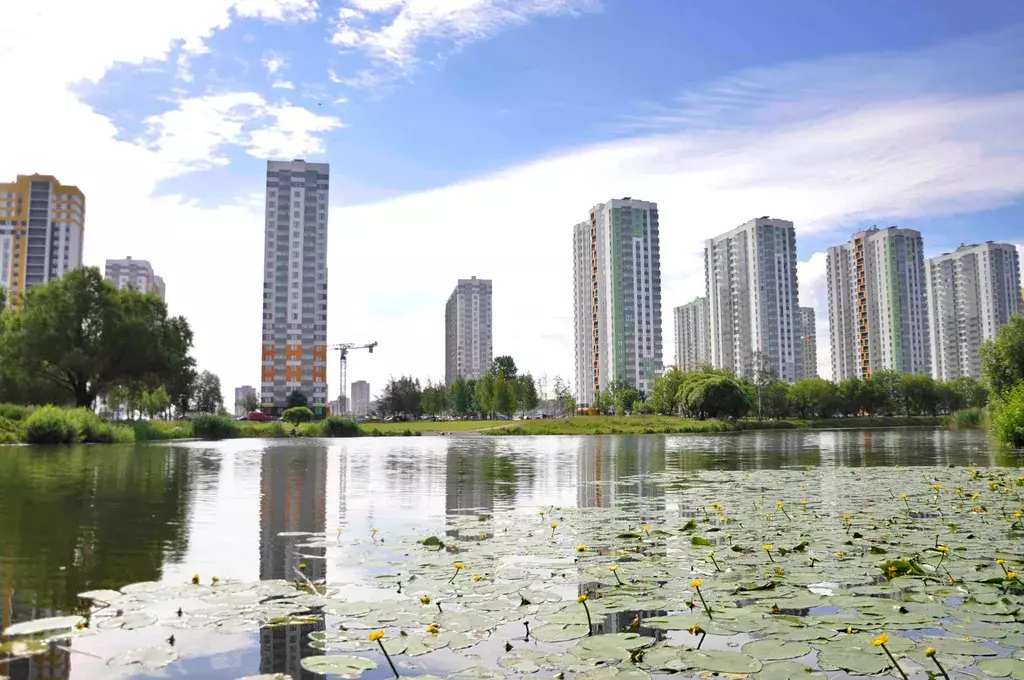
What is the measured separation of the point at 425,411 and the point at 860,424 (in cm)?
6701

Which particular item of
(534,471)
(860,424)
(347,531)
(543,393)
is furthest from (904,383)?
(347,531)

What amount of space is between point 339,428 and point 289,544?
2245 inches

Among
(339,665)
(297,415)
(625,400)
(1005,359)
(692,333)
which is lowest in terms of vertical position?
(339,665)

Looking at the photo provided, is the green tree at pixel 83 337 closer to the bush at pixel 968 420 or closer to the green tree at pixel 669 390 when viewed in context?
the green tree at pixel 669 390

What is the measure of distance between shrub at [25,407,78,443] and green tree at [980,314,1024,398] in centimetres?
4941

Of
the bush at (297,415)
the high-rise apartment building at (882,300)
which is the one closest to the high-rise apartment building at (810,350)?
the high-rise apartment building at (882,300)

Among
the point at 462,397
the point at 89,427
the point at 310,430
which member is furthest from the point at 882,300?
the point at 89,427

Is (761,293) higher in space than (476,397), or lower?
higher

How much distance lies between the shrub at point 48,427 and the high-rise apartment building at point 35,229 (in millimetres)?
119270

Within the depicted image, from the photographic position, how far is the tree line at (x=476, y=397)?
11162 cm

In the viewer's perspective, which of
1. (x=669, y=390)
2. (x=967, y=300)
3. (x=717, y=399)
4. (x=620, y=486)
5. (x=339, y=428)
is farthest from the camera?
(x=967, y=300)

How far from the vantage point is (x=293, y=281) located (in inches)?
5605

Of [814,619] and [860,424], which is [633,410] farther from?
[814,619]

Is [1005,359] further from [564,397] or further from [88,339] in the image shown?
[564,397]
